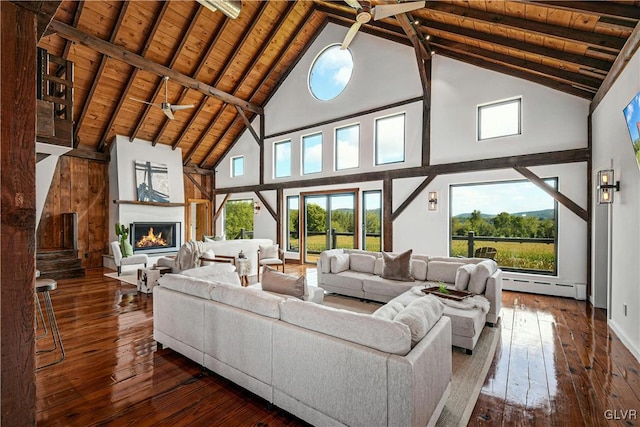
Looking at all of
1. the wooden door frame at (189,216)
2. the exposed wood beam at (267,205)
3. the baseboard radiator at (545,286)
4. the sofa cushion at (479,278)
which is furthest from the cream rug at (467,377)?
the wooden door frame at (189,216)

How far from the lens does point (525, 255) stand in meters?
5.67

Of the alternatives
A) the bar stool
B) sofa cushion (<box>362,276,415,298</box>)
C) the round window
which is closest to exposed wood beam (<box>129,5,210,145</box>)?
the round window

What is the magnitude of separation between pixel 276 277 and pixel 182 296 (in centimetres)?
92

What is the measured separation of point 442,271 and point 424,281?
12.2 inches

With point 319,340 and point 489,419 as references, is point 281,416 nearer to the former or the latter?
point 319,340

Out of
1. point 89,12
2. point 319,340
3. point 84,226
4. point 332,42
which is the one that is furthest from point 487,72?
point 84,226

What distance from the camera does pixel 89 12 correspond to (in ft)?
18.7

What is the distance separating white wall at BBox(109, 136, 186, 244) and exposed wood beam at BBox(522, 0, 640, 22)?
975 cm

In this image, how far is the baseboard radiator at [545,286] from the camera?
504cm

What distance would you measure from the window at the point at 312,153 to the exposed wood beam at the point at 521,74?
3.81 m

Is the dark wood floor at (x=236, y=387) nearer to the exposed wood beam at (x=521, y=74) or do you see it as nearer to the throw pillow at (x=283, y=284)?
the throw pillow at (x=283, y=284)

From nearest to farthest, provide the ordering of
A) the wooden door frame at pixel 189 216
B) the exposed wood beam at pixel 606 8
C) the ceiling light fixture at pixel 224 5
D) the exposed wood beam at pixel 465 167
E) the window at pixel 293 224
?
the exposed wood beam at pixel 606 8 → the ceiling light fixture at pixel 224 5 → the exposed wood beam at pixel 465 167 → the window at pixel 293 224 → the wooden door frame at pixel 189 216

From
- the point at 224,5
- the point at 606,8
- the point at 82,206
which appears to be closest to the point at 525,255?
the point at 606,8

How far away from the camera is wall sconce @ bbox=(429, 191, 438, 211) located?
6.46 meters
